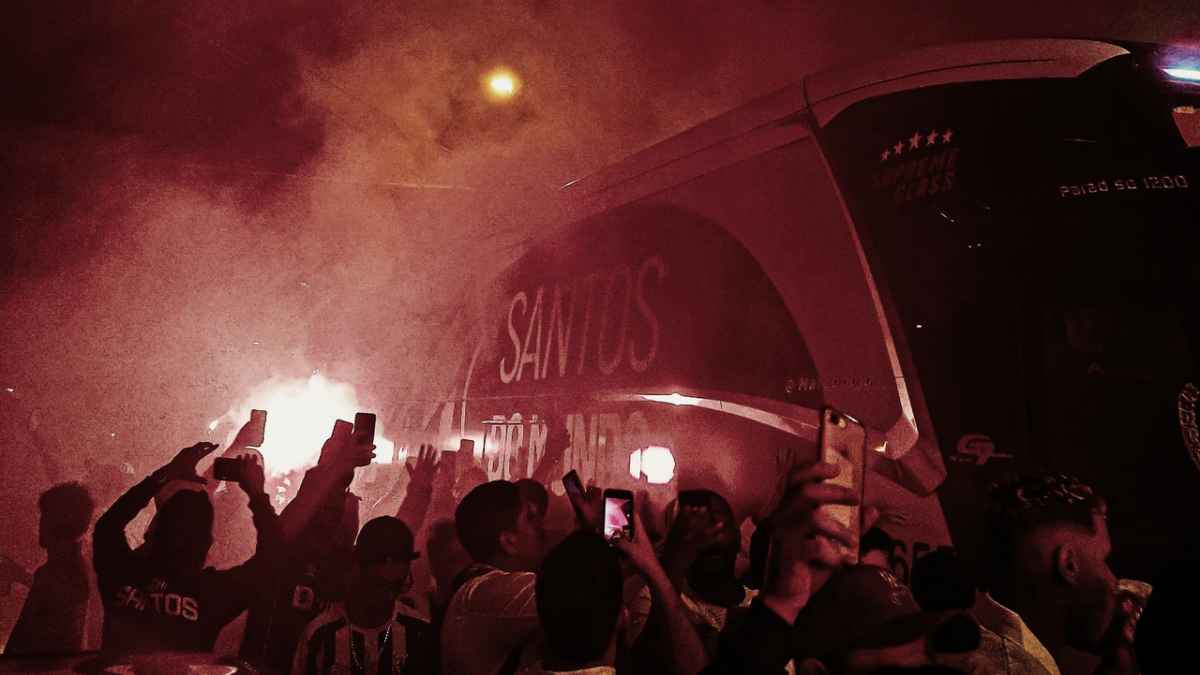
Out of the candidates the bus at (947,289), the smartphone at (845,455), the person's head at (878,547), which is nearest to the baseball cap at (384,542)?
the bus at (947,289)

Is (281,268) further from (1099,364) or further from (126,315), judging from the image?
(1099,364)

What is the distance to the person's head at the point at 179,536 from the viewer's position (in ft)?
11.0

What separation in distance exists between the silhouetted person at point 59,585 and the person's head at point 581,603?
9.87 feet

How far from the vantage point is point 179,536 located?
339 cm

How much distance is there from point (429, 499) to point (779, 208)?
264 centimetres

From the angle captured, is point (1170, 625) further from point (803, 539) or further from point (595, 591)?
point (595, 591)

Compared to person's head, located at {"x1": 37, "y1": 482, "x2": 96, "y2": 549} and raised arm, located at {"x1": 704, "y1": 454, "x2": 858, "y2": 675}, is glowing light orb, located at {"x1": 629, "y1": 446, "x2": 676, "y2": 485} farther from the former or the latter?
person's head, located at {"x1": 37, "y1": 482, "x2": 96, "y2": 549}

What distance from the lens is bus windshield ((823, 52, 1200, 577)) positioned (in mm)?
2367

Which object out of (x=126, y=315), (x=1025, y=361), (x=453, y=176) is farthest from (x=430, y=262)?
(x=1025, y=361)

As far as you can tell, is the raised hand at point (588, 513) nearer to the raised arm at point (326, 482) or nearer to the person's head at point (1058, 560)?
the person's head at point (1058, 560)

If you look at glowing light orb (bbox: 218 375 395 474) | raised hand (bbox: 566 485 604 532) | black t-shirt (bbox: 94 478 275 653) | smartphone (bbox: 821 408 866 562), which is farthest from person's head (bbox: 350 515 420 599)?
glowing light orb (bbox: 218 375 395 474)

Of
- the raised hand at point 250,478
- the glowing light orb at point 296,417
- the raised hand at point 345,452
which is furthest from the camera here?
the glowing light orb at point 296,417

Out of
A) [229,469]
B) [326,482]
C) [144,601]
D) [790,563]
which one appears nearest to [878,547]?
[790,563]

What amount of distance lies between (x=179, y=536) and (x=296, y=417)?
4271 millimetres
